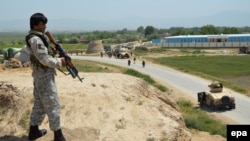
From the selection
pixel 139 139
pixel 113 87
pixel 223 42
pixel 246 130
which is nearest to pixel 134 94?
pixel 113 87

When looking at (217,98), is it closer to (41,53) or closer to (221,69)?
(41,53)

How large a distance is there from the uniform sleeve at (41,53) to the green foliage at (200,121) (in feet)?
27.4

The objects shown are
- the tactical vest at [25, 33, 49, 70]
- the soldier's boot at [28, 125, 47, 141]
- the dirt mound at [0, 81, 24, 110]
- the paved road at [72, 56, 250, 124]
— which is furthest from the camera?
the paved road at [72, 56, 250, 124]

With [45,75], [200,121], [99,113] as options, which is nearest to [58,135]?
[45,75]

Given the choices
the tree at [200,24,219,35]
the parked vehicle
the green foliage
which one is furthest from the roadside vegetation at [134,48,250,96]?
the tree at [200,24,219,35]

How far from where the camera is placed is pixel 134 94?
10906 mm

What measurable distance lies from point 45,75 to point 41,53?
1.57ft

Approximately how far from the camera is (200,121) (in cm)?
1823

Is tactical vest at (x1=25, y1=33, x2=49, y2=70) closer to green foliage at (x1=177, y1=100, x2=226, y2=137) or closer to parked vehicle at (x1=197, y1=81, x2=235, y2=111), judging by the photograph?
green foliage at (x1=177, y1=100, x2=226, y2=137)

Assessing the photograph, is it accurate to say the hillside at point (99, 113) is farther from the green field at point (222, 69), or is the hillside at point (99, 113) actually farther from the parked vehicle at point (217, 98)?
the green field at point (222, 69)

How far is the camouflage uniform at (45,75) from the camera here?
6.89 meters

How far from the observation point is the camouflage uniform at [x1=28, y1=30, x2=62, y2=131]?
6895 millimetres

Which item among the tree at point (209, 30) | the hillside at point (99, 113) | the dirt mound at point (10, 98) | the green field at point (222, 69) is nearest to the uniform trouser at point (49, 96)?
the hillside at point (99, 113)

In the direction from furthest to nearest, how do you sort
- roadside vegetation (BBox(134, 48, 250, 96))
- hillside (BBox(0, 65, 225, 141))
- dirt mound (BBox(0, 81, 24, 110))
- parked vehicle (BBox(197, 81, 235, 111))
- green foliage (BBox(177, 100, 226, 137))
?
roadside vegetation (BBox(134, 48, 250, 96)) → parked vehicle (BBox(197, 81, 235, 111)) → green foliage (BBox(177, 100, 226, 137)) → dirt mound (BBox(0, 81, 24, 110)) → hillside (BBox(0, 65, 225, 141))
